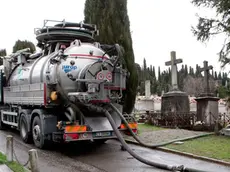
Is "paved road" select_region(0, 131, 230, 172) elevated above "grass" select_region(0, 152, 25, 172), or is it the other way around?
"grass" select_region(0, 152, 25, 172)

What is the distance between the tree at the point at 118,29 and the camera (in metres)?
12.6

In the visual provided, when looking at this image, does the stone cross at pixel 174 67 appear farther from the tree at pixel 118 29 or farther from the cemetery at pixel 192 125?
the tree at pixel 118 29

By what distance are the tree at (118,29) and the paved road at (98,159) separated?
307 cm

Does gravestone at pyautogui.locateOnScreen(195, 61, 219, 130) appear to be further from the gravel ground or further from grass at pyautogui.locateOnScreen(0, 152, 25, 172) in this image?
grass at pyautogui.locateOnScreen(0, 152, 25, 172)

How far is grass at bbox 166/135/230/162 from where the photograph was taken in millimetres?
7754

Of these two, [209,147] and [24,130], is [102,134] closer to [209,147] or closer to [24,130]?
[209,147]

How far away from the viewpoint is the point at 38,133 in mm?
9242

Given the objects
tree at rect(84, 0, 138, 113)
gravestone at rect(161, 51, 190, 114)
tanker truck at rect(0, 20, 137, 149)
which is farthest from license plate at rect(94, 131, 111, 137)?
gravestone at rect(161, 51, 190, 114)

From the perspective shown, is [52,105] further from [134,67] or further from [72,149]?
[134,67]

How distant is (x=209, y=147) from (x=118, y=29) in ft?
20.7

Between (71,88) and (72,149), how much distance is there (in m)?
2.17

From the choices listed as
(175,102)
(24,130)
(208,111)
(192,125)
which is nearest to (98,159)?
(24,130)

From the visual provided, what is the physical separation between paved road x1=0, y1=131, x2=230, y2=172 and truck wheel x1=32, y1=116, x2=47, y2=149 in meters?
0.27

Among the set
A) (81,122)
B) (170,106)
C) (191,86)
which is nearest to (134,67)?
(170,106)
